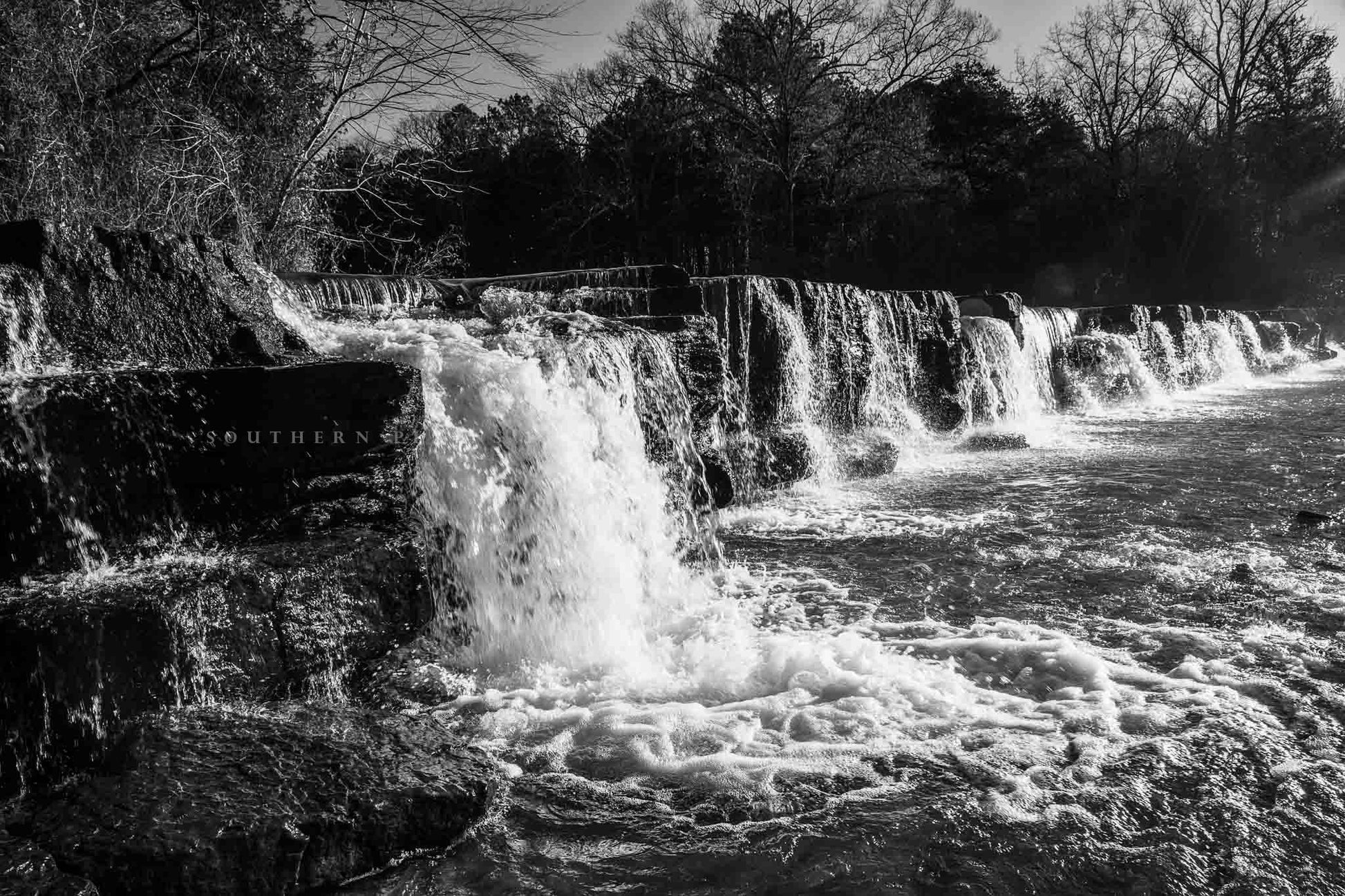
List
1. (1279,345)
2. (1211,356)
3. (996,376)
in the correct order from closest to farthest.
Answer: (996,376), (1211,356), (1279,345)

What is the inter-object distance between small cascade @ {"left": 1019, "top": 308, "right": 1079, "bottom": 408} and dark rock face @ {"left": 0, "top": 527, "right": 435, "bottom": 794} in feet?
43.8

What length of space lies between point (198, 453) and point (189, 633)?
883 millimetres

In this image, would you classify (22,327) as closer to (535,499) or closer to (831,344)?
(535,499)

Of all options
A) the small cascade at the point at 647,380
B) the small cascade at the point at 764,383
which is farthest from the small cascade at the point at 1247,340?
the small cascade at the point at 647,380

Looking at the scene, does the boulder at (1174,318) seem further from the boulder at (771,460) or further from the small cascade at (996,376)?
the boulder at (771,460)

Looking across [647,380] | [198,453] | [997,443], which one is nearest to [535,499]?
[198,453]

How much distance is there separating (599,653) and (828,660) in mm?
1159

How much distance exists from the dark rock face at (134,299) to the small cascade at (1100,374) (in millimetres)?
14118

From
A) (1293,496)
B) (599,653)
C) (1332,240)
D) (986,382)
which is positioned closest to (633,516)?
(599,653)

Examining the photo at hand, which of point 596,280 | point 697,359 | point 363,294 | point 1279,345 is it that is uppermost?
point 596,280

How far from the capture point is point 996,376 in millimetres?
13234

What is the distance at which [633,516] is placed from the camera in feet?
18.4

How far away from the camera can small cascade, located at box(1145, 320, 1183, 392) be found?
17.7m

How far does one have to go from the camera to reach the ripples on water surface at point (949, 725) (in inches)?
101
